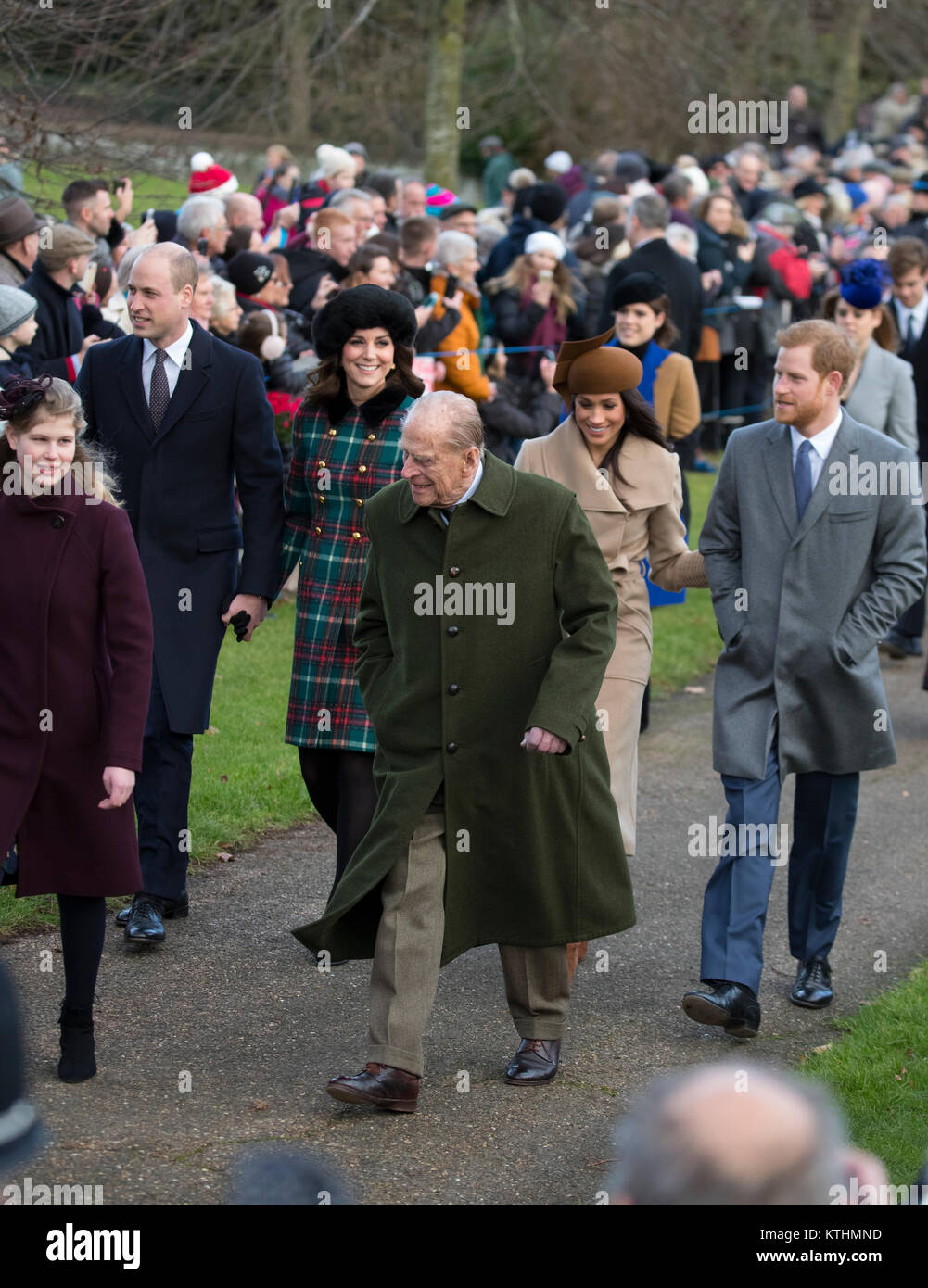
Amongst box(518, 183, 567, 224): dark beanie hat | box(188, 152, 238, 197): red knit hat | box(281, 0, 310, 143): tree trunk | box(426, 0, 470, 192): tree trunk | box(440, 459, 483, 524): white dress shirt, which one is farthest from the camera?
box(426, 0, 470, 192): tree trunk

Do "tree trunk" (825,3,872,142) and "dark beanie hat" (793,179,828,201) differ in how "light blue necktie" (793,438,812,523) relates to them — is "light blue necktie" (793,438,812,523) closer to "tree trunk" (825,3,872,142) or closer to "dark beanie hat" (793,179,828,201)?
"dark beanie hat" (793,179,828,201)

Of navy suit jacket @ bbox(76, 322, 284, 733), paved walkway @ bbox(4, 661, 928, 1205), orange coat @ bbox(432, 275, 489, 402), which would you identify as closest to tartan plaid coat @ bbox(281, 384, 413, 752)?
navy suit jacket @ bbox(76, 322, 284, 733)

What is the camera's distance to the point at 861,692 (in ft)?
19.0

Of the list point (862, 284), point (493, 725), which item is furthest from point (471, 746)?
point (862, 284)

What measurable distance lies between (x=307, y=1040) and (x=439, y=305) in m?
6.97

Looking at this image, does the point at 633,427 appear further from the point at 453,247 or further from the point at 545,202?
the point at 545,202

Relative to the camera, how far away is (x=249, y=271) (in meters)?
10.4

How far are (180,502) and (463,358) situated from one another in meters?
5.38

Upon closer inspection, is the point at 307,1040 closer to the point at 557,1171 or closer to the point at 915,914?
the point at 557,1171

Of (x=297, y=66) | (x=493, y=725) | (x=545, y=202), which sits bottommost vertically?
(x=493, y=725)

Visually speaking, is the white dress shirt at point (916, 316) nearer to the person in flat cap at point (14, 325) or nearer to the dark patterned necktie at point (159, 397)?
the person in flat cap at point (14, 325)

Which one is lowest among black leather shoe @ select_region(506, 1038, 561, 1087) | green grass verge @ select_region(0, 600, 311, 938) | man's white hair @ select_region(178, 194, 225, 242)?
black leather shoe @ select_region(506, 1038, 561, 1087)

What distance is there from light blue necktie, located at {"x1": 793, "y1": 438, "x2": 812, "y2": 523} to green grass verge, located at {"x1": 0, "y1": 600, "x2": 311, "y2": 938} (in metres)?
2.78

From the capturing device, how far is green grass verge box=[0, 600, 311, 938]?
23.4 feet
